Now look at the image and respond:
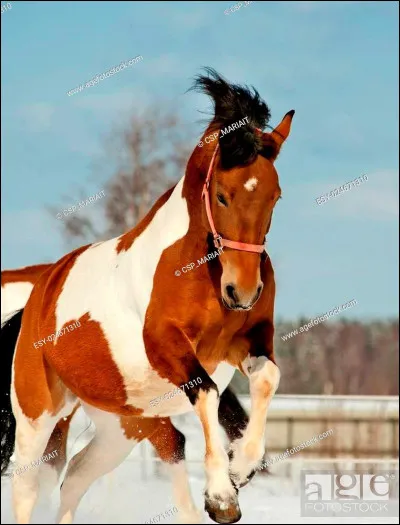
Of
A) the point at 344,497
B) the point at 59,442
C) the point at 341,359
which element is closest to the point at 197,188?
the point at 59,442

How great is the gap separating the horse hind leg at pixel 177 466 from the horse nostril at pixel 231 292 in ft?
6.41

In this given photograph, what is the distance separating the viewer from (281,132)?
185 inches

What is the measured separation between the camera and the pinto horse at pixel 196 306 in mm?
4316

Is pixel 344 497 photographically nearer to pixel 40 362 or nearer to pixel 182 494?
pixel 182 494

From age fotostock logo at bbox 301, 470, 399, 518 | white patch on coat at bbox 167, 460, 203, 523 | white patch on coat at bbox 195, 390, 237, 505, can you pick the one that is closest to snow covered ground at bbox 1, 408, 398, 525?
age fotostock logo at bbox 301, 470, 399, 518

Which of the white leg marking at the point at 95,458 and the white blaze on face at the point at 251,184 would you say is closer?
the white blaze on face at the point at 251,184

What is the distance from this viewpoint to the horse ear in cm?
459

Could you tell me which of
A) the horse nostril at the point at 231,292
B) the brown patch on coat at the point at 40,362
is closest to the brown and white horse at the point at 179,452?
the brown patch on coat at the point at 40,362

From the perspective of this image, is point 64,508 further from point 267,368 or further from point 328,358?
point 328,358

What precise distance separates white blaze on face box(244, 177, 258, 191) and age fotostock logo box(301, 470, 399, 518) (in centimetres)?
407

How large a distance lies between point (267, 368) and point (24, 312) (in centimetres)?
221

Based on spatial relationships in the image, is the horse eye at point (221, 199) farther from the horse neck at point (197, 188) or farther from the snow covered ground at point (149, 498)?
the snow covered ground at point (149, 498)

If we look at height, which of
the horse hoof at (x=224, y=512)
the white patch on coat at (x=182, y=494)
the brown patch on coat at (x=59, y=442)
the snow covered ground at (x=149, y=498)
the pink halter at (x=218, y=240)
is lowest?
the snow covered ground at (x=149, y=498)

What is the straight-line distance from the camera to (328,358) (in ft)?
126
